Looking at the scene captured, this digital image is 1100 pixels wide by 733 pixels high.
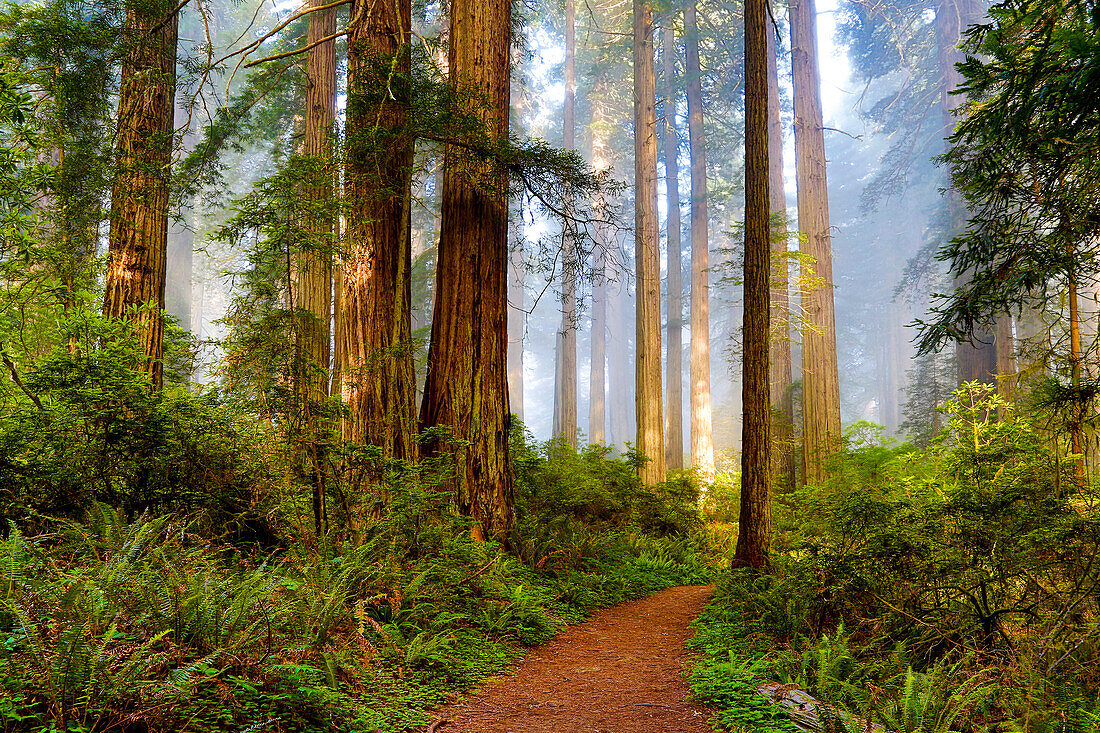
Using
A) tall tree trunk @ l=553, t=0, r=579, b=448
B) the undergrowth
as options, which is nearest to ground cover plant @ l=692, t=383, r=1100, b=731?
the undergrowth

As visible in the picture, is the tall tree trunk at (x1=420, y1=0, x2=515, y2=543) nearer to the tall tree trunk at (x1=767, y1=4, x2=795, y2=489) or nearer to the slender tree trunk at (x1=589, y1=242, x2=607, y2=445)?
the tall tree trunk at (x1=767, y1=4, x2=795, y2=489)

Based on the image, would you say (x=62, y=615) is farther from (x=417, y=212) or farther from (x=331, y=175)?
(x=417, y=212)

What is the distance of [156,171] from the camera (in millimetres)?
6586

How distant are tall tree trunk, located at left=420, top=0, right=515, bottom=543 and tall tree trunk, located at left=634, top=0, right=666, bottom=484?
211 inches

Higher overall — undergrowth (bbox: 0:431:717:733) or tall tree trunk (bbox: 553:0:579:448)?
tall tree trunk (bbox: 553:0:579:448)

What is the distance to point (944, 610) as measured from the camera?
437 centimetres

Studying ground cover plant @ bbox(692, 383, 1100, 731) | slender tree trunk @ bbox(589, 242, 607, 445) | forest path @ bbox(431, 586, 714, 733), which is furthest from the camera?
slender tree trunk @ bbox(589, 242, 607, 445)

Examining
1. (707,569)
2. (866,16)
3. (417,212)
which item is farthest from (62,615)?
(866,16)

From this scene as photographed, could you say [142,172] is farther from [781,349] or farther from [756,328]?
[781,349]

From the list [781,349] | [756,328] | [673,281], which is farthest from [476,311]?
[673,281]

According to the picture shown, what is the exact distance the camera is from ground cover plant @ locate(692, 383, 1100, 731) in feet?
11.1

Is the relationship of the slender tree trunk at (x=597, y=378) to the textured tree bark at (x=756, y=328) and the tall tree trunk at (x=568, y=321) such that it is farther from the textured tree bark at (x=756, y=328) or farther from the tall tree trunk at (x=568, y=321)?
the textured tree bark at (x=756, y=328)

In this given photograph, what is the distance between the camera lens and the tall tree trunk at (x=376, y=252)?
5988mm

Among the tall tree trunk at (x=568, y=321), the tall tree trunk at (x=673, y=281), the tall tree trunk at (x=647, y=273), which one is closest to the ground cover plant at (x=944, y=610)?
the tall tree trunk at (x=568, y=321)
